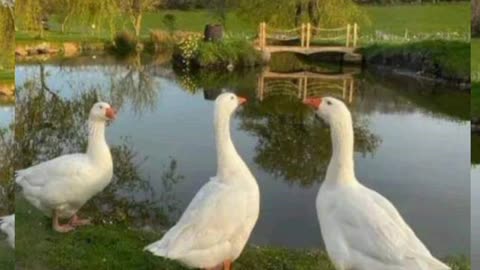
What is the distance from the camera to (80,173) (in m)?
4.96

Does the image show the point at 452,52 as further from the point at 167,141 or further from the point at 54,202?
the point at 54,202

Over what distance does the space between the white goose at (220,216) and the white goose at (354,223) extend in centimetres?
36

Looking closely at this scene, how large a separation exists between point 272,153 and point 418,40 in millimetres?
961

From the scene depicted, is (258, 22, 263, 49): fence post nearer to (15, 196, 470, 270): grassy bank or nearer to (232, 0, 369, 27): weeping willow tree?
(232, 0, 369, 27): weeping willow tree

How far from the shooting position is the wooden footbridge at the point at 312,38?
16.2 feet

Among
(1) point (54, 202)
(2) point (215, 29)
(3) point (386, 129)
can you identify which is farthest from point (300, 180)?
(1) point (54, 202)

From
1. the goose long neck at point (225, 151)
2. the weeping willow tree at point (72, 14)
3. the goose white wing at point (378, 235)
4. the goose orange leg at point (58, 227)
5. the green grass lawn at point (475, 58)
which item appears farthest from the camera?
the weeping willow tree at point (72, 14)

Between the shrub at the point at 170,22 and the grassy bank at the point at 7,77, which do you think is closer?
the shrub at the point at 170,22

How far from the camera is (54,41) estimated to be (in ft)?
17.5

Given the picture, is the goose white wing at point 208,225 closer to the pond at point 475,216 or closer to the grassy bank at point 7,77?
the pond at point 475,216

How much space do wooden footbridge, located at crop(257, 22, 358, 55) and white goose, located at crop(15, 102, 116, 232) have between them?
0.93 metres

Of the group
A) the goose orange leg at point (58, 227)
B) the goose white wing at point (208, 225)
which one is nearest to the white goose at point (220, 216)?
the goose white wing at point (208, 225)

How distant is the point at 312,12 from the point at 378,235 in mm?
1381

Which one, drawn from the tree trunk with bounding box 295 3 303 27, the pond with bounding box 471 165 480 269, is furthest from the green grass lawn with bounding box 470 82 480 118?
the tree trunk with bounding box 295 3 303 27
